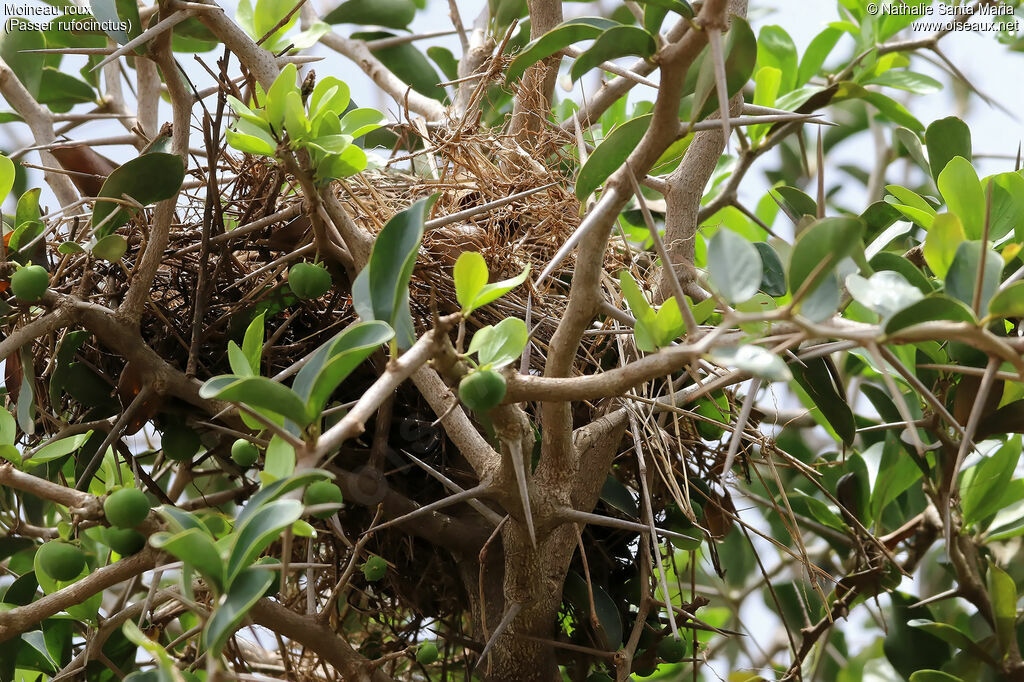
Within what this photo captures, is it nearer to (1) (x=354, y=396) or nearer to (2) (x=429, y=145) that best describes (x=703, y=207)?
(2) (x=429, y=145)

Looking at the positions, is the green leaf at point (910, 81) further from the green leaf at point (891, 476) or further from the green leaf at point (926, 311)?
the green leaf at point (926, 311)

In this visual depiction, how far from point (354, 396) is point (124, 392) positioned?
193mm

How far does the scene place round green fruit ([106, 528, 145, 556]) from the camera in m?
0.57

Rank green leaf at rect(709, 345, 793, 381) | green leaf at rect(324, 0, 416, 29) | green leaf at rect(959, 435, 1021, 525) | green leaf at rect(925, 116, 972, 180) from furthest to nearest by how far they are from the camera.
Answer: green leaf at rect(324, 0, 416, 29) < green leaf at rect(959, 435, 1021, 525) < green leaf at rect(925, 116, 972, 180) < green leaf at rect(709, 345, 793, 381)

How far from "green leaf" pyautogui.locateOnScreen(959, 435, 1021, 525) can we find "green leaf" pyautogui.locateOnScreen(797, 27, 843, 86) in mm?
538

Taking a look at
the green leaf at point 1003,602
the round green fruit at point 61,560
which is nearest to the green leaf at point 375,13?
the round green fruit at point 61,560

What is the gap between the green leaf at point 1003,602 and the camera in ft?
2.91

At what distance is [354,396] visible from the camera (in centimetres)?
80

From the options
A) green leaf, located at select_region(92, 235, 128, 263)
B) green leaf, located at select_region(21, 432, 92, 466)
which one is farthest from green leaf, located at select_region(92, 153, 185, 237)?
green leaf, located at select_region(21, 432, 92, 466)

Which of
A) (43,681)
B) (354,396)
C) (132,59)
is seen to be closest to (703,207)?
(354,396)

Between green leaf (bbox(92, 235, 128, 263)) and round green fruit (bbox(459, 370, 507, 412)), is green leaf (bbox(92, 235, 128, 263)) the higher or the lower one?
the higher one

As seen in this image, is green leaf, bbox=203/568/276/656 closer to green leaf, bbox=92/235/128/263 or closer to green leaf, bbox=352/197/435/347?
green leaf, bbox=352/197/435/347

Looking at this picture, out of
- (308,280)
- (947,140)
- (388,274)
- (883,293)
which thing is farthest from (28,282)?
(947,140)

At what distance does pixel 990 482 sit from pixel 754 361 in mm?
728
